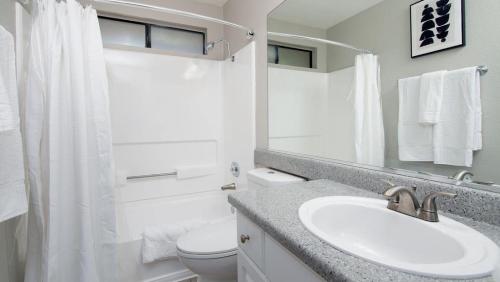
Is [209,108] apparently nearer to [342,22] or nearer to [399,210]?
[342,22]

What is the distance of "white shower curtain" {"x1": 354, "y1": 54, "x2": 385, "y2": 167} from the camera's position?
1019mm

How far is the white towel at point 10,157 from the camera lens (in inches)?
34.9

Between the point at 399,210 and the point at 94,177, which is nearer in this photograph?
the point at 399,210

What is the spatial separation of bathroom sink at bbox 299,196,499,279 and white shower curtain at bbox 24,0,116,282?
124cm

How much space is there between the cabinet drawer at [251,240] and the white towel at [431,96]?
718 mm

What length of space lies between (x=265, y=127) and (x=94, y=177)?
3.76 feet

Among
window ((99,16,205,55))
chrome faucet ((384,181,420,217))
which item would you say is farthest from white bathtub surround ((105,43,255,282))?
chrome faucet ((384,181,420,217))

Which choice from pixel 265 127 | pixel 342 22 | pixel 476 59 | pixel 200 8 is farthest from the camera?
pixel 200 8

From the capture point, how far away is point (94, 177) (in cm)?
137

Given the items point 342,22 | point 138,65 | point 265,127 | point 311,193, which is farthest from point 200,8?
point 311,193

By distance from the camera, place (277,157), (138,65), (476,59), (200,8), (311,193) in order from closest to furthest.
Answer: (476,59) → (311,193) → (277,157) → (138,65) → (200,8)

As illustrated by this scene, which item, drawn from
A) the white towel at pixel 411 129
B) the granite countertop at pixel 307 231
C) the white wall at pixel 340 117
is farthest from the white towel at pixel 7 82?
the white towel at pixel 411 129

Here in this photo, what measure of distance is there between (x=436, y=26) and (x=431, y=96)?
0.77ft

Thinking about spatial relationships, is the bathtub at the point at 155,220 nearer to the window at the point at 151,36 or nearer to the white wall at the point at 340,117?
the white wall at the point at 340,117
